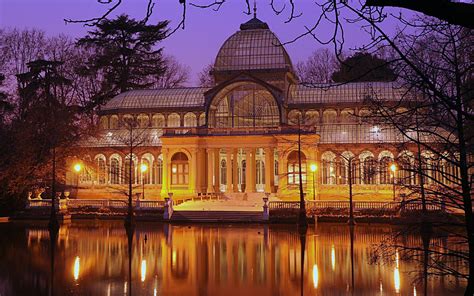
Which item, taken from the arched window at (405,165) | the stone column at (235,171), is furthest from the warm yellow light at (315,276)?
the stone column at (235,171)

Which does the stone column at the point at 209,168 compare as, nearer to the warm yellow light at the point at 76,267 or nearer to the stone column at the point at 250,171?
the stone column at the point at 250,171

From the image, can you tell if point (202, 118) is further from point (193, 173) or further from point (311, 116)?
point (311, 116)

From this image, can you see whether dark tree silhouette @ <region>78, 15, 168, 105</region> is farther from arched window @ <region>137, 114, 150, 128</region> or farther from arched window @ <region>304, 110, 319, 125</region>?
arched window @ <region>304, 110, 319, 125</region>

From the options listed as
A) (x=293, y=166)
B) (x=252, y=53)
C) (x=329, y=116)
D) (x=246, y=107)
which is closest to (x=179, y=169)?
(x=246, y=107)

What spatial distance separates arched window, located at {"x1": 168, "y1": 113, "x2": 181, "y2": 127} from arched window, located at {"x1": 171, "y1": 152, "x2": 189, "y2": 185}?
589cm

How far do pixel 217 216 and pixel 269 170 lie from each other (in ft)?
33.6

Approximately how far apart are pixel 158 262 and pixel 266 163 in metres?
27.4

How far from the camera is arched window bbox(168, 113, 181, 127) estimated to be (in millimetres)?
55875

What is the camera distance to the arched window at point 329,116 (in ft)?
173

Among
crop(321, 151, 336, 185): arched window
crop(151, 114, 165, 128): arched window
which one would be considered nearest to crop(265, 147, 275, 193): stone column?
crop(321, 151, 336, 185): arched window

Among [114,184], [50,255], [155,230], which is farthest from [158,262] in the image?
[114,184]

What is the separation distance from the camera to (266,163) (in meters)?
48.7

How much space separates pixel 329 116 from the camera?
53.1 metres

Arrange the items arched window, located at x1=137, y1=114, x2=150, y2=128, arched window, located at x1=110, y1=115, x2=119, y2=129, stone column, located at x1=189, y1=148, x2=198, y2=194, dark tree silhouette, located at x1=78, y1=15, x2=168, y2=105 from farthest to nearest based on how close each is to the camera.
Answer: dark tree silhouette, located at x1=78, y1=15, x2=168, y2=105 < arched window, located at x1=110, y1=115, x2=119, y2=129 < arched window, located at x1=137, y1=114, x2=150, y2=128 < stone column, located at x1=189, y1=148, x2=198, y2=194
